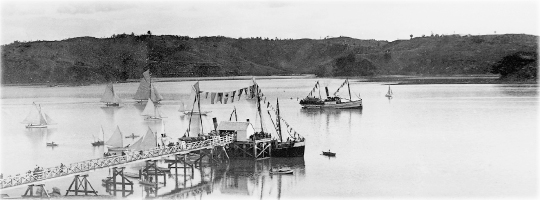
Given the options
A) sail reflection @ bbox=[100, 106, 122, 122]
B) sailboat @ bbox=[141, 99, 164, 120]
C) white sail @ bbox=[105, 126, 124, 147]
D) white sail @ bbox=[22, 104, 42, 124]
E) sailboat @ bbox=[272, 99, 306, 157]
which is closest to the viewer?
sailboat @ bbox=[272, 99, 306, 157]

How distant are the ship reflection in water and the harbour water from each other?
2.9 inches

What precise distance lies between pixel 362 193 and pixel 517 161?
63.3 feet

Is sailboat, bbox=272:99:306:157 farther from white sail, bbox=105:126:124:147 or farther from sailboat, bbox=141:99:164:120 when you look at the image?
sailboat, bbox=141:99:164:120

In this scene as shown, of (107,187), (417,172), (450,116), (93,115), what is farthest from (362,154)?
(93,115)

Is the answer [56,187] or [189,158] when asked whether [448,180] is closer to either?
[189,158]

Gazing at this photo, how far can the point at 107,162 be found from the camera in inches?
1773

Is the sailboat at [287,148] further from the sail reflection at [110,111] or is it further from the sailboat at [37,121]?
the sail reflection at [110,111]

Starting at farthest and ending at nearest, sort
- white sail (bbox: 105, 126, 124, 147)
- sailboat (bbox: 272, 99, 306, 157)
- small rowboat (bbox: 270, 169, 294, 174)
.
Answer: white sail (bbox: 105, 126, 124, 147)
sailboat (bbox: 272, 99, 306, 157)
small rowboat (bbox: 270, 169, 294, 174)

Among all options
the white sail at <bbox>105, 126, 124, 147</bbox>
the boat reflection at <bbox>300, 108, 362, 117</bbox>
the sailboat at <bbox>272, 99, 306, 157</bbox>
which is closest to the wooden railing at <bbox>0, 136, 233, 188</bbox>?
the sailboat at <bbox>272, 99, 306, 157</bbox>

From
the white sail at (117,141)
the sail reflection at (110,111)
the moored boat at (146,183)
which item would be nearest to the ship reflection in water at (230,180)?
the moored boat at (146,183)

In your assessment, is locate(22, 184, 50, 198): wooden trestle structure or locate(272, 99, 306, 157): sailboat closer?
locate(22, 184, 50, 198): wooden trestle structure

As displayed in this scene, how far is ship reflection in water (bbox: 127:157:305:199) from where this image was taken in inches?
1727

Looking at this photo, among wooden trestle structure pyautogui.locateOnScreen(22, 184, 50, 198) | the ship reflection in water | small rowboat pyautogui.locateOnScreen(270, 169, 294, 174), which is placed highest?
wooden trestle structure pyautogui.locateOnScreen(22, 184, 50, 198)

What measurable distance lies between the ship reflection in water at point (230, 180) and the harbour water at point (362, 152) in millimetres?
73
